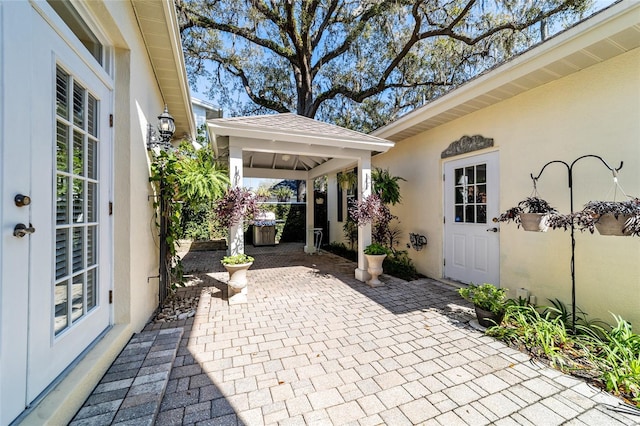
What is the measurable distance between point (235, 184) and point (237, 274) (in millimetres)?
1395

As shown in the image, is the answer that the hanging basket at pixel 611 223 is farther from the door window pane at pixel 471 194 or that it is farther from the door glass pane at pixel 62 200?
the door glass pane at pixel 62 200

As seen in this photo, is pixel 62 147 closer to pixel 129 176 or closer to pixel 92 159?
pixel 92 159

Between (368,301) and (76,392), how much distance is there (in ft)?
10.9

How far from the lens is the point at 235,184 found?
4184mm

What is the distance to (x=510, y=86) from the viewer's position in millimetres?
3691

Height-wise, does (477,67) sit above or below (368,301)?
above

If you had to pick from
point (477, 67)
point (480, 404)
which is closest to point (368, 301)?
point (480, 404)

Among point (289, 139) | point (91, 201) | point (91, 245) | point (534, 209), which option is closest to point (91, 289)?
point (91, 245)

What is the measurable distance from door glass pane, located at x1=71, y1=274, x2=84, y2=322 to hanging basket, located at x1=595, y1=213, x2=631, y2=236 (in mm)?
4451

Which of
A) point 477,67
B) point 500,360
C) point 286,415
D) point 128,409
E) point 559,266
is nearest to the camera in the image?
point 128,409

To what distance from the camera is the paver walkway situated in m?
1.86

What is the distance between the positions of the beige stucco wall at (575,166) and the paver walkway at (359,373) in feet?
4.01

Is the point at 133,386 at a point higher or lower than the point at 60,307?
lower

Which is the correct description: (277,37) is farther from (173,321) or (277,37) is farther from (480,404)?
(480,404)
